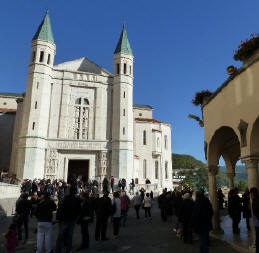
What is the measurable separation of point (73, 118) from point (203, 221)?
85.3ft

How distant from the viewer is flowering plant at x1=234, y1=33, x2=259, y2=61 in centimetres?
680

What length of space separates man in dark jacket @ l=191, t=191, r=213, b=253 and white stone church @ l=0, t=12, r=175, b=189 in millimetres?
22714

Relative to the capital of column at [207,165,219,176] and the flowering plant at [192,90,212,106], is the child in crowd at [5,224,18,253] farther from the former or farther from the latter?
the flowering plant at [192,90,212,106]

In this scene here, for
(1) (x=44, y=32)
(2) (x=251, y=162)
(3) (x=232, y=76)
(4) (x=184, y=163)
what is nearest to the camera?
(2) (x=251, y=162)

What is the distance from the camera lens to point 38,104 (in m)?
28.1

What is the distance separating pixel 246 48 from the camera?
23.2 feet

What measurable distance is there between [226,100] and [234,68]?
3.60ft

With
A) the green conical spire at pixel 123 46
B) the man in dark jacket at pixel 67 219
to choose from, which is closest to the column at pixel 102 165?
the green conical spire at pixel 123 46

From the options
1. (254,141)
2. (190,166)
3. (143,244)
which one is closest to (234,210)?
(254,141)

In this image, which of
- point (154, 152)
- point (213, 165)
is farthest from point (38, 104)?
point (213, 165)

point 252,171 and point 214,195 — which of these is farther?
point 214,195

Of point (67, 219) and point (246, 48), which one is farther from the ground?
point (246, 48)

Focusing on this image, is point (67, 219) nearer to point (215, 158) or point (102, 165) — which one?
point (215, 158)

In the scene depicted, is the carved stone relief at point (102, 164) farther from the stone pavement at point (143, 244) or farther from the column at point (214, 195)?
the column at point (214, 195)
